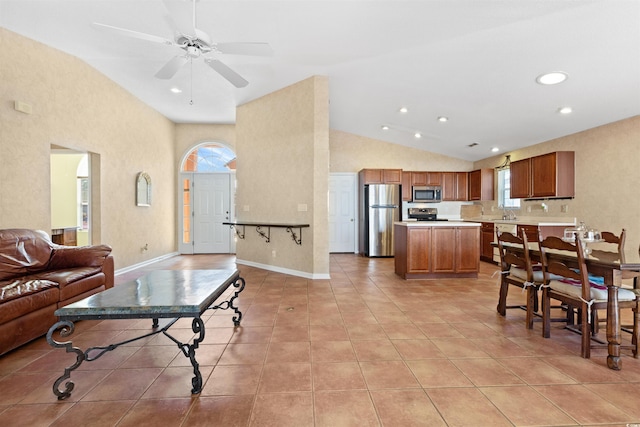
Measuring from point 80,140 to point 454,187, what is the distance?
754cm

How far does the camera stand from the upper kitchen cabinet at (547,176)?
16.3 feet

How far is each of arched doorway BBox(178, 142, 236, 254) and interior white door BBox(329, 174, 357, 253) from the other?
2492 millimetres

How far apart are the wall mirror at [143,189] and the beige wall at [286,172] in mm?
1805

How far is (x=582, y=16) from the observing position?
277cm

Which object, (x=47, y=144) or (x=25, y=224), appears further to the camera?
(x=47, y=144)

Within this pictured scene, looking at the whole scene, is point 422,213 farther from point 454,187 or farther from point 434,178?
point 454,187

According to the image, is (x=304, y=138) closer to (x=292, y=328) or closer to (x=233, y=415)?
(x=292, y=328)

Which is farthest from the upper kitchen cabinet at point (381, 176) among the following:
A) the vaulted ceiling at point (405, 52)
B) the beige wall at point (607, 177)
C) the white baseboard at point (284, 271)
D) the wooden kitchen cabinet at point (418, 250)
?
the white baseboard at point (284, 271)

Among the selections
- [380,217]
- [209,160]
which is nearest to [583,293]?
[380,217]

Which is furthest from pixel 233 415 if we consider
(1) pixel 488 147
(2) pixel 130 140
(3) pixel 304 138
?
(1) pixel 488 147

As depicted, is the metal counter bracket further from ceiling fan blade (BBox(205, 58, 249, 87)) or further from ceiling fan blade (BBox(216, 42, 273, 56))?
ceiling fan blade (BBox(216, 42, 273, 56))

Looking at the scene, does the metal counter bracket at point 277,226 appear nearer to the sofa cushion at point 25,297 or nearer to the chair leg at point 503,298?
the chair leg at point 503,298

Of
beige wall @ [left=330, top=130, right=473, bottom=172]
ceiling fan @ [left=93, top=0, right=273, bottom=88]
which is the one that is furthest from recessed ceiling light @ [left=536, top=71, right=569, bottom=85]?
beige wall @ [left=330, top=130, right=473, bottom=172]

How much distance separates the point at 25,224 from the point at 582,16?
6255 mm
